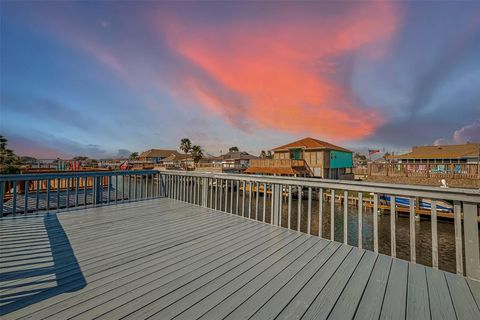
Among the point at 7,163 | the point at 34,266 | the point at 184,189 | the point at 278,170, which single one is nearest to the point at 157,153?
the point at 7,163

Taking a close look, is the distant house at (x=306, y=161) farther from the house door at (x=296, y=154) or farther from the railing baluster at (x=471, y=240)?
the railing baluster at (x=471, y=240)

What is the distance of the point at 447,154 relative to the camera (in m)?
23.8

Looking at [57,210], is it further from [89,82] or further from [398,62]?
[398,62]

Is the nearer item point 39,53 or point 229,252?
point 229,252

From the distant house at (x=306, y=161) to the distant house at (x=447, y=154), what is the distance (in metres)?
9.48

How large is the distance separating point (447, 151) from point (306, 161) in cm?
1915

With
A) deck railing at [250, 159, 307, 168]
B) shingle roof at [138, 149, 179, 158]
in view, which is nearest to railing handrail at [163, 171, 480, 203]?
deck railing at [250, 159, 307, 168]

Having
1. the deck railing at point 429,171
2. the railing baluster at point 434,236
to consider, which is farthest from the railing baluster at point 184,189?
the deck railing at point 429,171

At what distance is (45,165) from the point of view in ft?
51.2

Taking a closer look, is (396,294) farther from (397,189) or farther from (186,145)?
(186,145)

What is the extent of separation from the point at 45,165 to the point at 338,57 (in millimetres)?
21811

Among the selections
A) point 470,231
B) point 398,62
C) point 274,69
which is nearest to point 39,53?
point 274,69

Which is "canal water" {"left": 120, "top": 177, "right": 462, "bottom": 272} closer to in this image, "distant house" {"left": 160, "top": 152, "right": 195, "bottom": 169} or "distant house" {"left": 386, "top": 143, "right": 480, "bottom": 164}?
"distant house" {"left": 386, "top": 143, "right": 480, "bottom": 164}

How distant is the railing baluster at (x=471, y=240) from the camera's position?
171 cm
